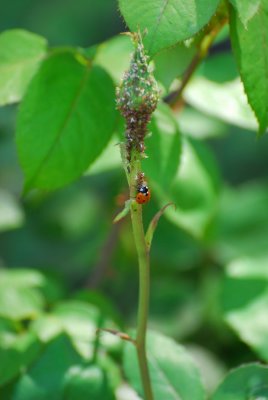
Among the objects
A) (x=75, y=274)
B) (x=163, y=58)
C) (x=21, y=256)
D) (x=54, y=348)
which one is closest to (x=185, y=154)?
(x=163, y=58)

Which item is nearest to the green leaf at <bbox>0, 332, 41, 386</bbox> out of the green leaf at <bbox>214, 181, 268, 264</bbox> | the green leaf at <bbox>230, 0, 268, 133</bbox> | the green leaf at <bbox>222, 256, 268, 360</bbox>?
the green leaf at <bbox>222, 256, 268, 360</bbox>

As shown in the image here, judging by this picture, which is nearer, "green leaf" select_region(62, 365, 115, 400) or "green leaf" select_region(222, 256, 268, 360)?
"green leaf" select_region(62, 365, 115, 400)

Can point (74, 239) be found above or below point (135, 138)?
below

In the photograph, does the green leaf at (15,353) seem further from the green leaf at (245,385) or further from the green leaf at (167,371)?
the green leaf at (245,385)

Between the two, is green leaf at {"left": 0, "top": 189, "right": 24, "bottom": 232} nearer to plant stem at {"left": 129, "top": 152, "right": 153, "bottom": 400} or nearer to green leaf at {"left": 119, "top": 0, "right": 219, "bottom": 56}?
plant stem at {"left": 129, "top": 152, "right": 153, "bottom": 400}

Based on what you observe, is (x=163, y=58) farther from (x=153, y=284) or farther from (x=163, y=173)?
(x=153, y=284)

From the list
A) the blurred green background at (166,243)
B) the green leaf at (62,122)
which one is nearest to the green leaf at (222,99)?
the blurred green background at (166,243)

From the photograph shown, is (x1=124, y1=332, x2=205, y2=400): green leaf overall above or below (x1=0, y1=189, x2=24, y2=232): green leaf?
above
